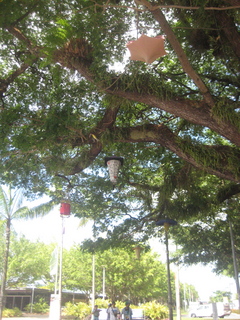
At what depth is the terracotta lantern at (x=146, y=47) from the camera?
4.45 metres

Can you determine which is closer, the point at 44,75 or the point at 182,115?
the point at 182,115

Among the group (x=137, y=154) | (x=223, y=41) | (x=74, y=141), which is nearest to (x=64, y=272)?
(x=137, y=154)

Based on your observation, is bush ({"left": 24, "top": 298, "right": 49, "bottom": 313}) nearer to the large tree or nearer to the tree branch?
the large tree

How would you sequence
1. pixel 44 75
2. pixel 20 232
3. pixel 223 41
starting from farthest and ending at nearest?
pixel 20 232, pixel 44 75, pixel 223 41

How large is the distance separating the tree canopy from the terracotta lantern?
5.9 inches

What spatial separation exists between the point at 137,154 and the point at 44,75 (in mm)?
3465

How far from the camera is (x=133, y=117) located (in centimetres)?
841

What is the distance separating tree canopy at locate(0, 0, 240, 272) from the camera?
539 cm

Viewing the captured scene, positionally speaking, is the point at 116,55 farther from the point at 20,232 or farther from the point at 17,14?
the point at 20,232

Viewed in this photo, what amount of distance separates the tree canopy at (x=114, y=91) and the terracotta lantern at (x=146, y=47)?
15 centimetres

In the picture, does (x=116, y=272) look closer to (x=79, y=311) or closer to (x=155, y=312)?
(x=79, y=311)

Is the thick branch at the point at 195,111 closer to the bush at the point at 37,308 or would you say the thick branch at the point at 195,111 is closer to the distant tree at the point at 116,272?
the distant tree at the point at 116,272

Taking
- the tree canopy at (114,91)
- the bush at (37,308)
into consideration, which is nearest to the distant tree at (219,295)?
the bush at (37,308)

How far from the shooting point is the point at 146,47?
454 cm
